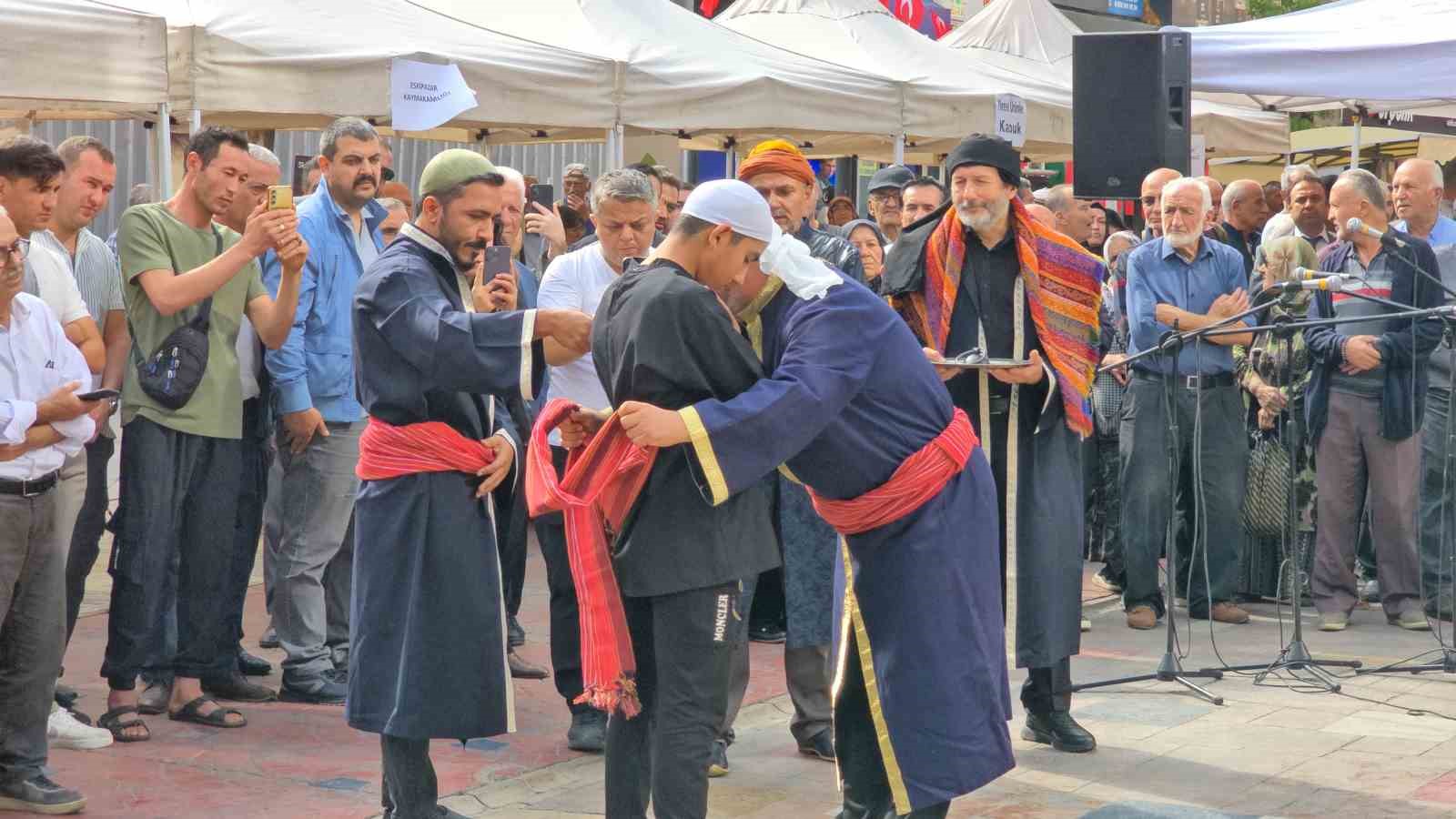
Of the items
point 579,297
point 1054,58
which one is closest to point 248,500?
point 579,297

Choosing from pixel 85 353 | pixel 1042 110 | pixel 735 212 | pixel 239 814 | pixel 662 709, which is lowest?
pixel 239 814

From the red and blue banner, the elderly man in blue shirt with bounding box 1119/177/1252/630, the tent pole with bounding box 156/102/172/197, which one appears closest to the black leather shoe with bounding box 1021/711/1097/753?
the elderly man in blue shirt with bounding box 1119/177/1252/630

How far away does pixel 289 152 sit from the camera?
15.0 metres

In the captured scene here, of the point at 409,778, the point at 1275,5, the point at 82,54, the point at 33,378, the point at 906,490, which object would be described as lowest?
the point at 409,778

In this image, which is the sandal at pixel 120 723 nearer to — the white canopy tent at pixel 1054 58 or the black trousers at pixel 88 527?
the black trousers at pixel 88 527

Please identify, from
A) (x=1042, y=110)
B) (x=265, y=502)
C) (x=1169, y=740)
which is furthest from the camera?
(x=1042, y=110)

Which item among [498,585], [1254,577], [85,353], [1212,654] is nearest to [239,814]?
[498,585]

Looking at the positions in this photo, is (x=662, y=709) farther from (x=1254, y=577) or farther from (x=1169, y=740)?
(x=1254, y=577)

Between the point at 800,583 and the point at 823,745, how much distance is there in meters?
0.57

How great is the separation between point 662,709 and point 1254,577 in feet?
18.6

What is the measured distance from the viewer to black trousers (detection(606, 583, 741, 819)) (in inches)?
173

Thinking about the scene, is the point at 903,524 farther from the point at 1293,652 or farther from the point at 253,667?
the point at 253,667

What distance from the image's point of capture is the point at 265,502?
750 centimetres

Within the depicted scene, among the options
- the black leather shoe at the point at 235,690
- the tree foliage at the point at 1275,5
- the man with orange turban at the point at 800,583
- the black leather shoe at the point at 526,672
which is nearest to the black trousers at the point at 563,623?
Result: the man with orange turban at the point at 800,583
